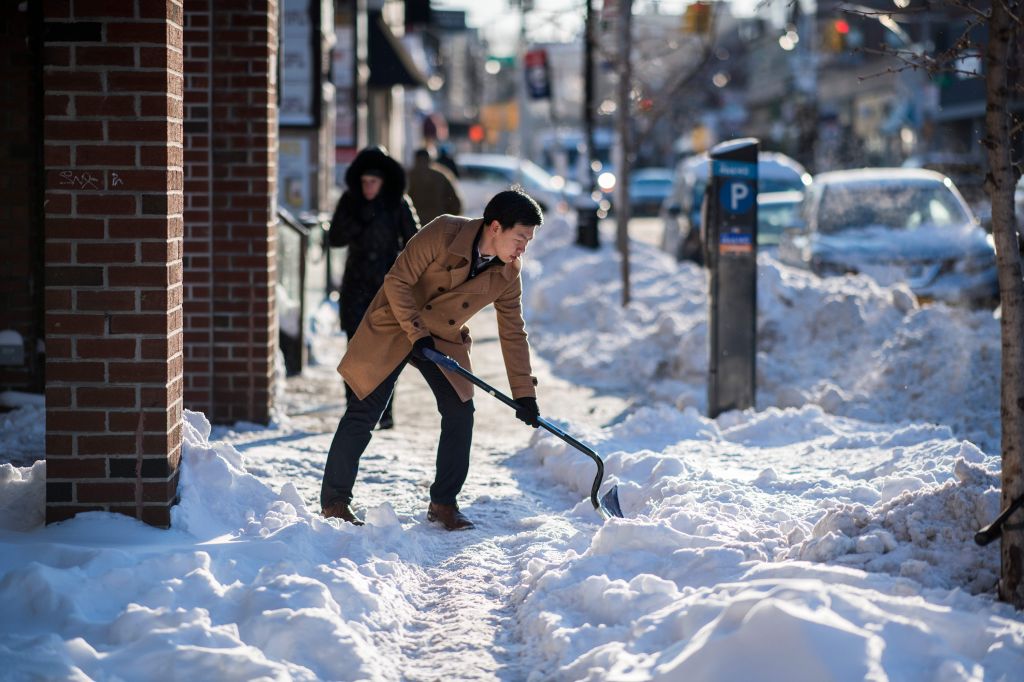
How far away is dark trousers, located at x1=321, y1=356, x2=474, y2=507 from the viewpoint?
6.54m

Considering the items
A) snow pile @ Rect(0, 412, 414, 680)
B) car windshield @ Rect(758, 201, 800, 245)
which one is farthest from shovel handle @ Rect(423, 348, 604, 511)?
car windshield @ Rect(758, 201, 800, 245)

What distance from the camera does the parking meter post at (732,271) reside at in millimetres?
9578

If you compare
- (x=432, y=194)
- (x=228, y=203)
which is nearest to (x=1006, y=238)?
(x=228, y=203)

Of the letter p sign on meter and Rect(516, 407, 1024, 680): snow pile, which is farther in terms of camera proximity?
the letter p sign on meter

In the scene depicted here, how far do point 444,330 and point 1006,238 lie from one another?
2.50 metres

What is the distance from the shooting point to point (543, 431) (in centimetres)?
852

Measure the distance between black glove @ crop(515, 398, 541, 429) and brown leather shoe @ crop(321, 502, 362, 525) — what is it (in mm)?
857

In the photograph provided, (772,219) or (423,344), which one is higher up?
(772,219)

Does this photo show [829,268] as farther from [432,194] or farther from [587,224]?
[587,224]

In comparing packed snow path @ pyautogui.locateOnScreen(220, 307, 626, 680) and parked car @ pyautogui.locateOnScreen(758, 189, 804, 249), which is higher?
parked car @ pyautogui.locateOnScreen(758, 189, 804, 249)

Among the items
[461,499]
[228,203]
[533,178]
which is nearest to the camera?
[461,499]

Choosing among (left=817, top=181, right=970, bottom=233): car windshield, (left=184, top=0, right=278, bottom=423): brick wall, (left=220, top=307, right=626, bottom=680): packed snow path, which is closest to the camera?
(left=220, top=307, right=626, bottom=680): packed snow path

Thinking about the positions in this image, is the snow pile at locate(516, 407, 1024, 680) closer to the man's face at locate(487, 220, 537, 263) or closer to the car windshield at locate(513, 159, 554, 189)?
the man's face at locate(487, 220, 537, 263)

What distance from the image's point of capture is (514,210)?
6.06m
